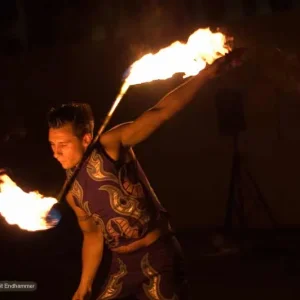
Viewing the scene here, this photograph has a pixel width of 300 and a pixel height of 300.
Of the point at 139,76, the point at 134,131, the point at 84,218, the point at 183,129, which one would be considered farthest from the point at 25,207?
the point at 183,129

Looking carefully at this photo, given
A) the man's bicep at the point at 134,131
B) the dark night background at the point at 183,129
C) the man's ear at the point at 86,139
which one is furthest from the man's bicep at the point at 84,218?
the dark night background at the point at 183,129

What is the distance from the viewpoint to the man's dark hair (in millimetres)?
3803

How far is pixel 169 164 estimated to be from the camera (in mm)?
10625

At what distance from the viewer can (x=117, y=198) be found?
3779mm

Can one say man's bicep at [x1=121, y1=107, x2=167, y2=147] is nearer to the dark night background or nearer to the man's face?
the man's face

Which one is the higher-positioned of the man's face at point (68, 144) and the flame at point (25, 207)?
the man's face at point (68, 144)

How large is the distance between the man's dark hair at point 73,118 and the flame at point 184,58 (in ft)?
1.04

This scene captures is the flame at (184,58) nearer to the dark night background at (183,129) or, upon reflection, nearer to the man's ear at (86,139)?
the man's ear at (86,139)

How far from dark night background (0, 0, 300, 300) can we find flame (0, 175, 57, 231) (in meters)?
4.49

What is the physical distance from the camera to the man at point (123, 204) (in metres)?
3.78

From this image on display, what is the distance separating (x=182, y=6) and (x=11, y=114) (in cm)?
347

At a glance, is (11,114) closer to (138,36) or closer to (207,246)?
(138,36)

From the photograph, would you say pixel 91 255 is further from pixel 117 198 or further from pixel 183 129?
pixel 183 129

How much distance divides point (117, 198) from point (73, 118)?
51 cm
